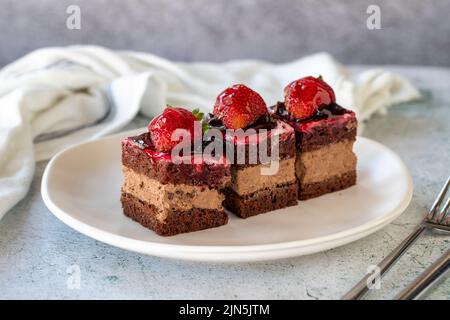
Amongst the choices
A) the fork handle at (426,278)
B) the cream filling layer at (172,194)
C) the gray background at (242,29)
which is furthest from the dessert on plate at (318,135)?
the gray background at (242,29)

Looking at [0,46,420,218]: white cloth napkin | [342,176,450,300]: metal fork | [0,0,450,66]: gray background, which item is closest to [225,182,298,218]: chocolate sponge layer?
[342,176,450,300]: metal fork

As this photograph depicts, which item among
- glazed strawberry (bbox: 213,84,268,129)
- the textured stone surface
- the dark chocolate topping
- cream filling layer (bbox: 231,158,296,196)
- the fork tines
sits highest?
glazed strawberry (bbox: 213,84,268,129)

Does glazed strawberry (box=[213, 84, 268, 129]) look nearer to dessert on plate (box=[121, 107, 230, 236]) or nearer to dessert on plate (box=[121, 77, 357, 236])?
dessert on plate (box=[121, 77, 357, 236])


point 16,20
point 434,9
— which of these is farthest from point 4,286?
point 434,9

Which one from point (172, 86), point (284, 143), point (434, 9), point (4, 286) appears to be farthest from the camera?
point (434, 9)

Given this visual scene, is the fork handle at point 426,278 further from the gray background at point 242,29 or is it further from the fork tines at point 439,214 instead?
the gray background at point 242,29

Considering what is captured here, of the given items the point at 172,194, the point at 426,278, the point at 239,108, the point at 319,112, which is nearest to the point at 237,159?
the point at 239,108
